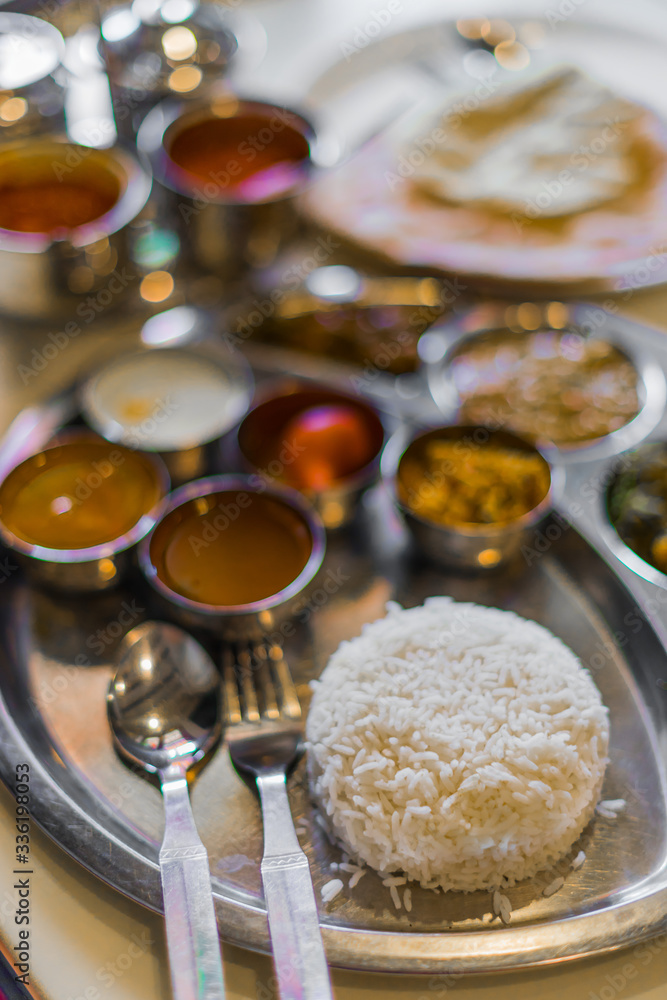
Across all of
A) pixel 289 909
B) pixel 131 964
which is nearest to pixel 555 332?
pixel 289 909

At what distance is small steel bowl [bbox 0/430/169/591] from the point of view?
137 centimetres

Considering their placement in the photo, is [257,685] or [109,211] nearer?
[257,685]

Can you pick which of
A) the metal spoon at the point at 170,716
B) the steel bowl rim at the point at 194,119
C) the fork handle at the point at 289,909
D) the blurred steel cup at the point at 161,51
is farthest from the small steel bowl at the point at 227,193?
the fork handle at the point at 289,909

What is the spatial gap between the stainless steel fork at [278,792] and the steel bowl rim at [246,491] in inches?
3.7

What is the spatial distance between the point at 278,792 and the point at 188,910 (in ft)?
0.70

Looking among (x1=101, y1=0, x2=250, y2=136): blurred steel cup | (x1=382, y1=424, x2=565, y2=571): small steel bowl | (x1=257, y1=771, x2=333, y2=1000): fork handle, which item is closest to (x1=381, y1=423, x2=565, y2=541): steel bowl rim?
(x1=382, y1=424, x2=565, y2=571): small steel bowl

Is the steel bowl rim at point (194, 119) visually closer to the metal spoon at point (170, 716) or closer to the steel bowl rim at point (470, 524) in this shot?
the steel bowl rim at point (470, 524)

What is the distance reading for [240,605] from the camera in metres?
1.34

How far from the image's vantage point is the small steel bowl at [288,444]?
5.06 ft

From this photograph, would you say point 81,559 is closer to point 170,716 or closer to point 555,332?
point 170,716

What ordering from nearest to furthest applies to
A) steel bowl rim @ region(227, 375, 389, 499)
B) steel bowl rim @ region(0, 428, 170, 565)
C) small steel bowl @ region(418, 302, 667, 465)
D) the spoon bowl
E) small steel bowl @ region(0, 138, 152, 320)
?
the spoon bowl, steel bowl rim @ region(0, 428, 170, 565), steel bowl rim @ region(227, 375, 389, 499), small steel bowl @ region(418, 302, 667, 465), small steel bowl @ region(0, 138, 152, 320)

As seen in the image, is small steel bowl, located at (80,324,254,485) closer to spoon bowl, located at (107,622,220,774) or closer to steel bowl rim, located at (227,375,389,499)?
steel bowl rim, located at (227,375,389,499)

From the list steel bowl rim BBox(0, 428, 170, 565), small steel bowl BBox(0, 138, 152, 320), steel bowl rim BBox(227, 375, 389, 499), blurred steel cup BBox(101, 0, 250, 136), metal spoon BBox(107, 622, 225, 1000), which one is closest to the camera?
metal spoon BBox(107, 622, 225, 1000)

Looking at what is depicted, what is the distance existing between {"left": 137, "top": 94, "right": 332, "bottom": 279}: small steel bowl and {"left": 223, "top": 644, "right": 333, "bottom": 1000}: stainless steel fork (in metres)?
1.07
